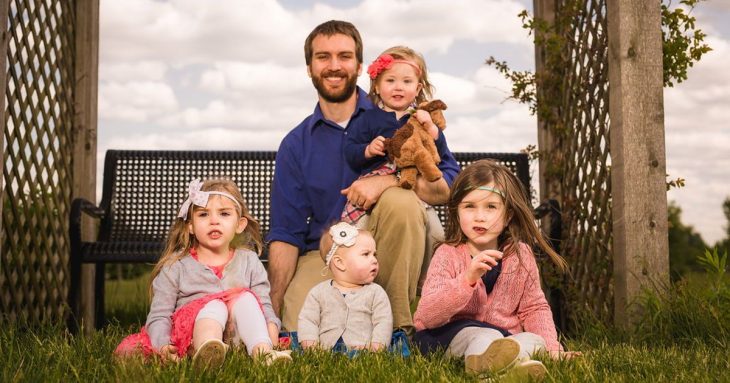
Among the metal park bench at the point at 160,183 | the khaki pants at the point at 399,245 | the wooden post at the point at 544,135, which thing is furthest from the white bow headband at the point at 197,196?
the wooden post at the point at 544,135

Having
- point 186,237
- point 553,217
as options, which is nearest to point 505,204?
point 186,237

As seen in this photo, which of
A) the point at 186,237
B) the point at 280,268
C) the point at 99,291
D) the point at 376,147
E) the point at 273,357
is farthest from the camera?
the point at 99,291

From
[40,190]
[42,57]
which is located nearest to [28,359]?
[40,190]

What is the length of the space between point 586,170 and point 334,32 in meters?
1.94

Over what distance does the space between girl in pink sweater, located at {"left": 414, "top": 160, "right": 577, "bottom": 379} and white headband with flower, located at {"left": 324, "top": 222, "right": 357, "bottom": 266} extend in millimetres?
331

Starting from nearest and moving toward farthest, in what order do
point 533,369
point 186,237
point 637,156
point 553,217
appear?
point 533,369 < point 186,237 < point 637,156 < point 553,217

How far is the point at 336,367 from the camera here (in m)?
2.88

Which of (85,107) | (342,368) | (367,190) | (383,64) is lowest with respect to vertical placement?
(342,368)

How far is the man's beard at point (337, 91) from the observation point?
3926 millimetres

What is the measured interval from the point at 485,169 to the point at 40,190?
3.41m

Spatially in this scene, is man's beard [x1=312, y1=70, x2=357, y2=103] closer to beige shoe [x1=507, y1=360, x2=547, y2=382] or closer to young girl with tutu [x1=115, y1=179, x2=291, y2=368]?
young girl with tutu [x1=115, y1=179, x2=291, y2=368]

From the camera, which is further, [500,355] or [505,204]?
[505,204]

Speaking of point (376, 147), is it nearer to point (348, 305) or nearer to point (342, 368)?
point (348, 305)

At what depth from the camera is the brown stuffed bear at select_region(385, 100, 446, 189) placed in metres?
3.54
